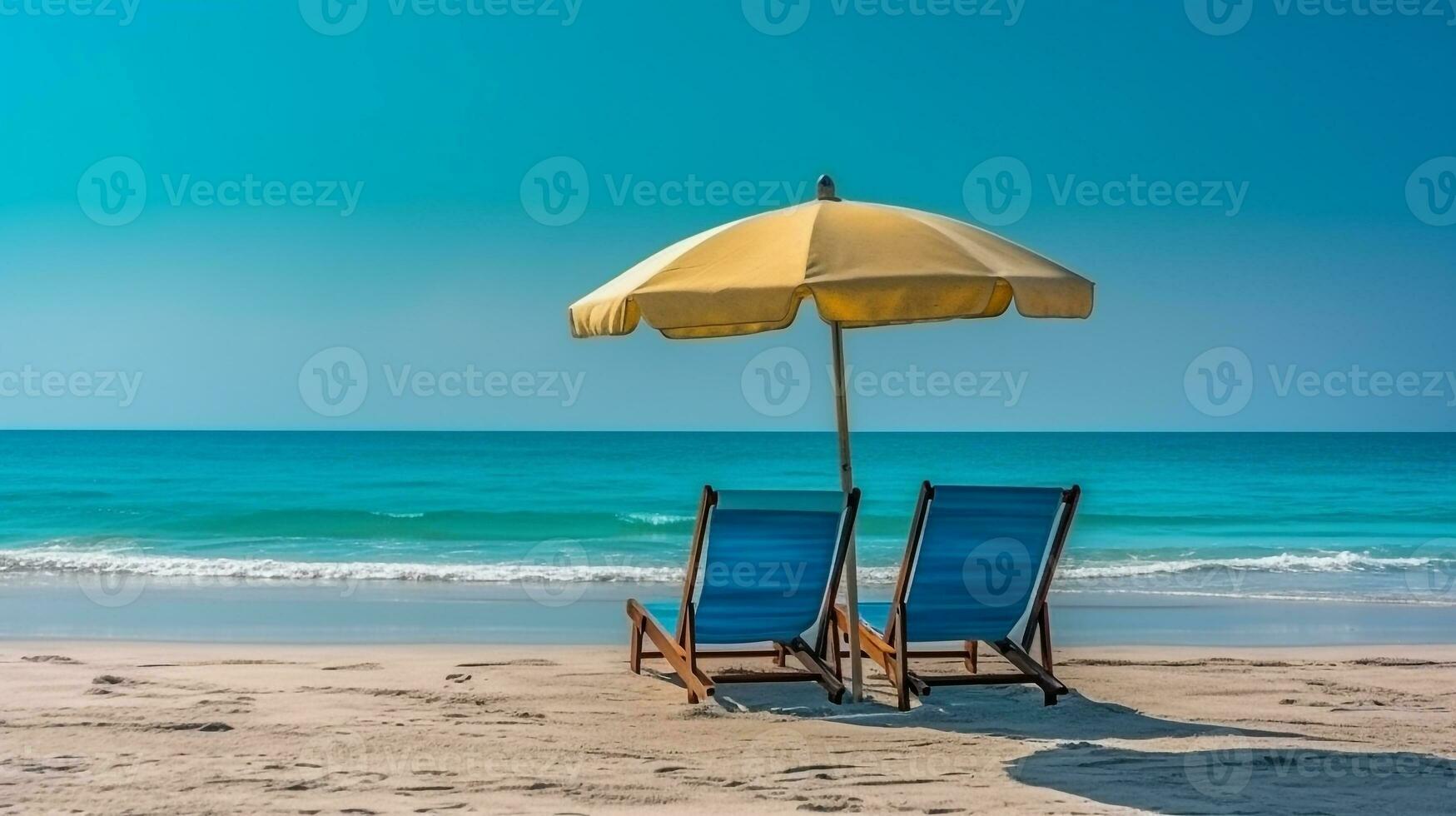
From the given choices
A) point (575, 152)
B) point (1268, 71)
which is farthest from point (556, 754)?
point (1268, 71)

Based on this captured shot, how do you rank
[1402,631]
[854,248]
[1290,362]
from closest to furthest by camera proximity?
[854,248] < [1402,631] < [1290,362]

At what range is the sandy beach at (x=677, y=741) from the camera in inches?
158

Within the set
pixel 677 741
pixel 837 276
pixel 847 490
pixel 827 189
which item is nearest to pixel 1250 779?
pixel 847 490

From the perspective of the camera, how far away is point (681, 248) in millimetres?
4930

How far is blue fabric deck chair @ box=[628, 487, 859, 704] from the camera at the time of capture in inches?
209

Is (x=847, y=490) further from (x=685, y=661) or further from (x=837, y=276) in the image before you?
(x=837, y=276)

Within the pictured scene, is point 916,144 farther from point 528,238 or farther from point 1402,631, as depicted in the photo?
point 1402,631

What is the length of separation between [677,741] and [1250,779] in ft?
6.45

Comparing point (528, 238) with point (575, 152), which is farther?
point (528, 238)

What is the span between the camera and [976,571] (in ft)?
17.9

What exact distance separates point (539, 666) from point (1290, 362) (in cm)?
3255

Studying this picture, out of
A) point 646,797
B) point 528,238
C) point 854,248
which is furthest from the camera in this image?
point 528,238

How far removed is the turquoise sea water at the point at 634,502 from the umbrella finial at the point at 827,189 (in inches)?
305

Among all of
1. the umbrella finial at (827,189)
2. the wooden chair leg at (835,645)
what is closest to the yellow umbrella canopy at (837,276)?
the umbrella finial at (827,189)
